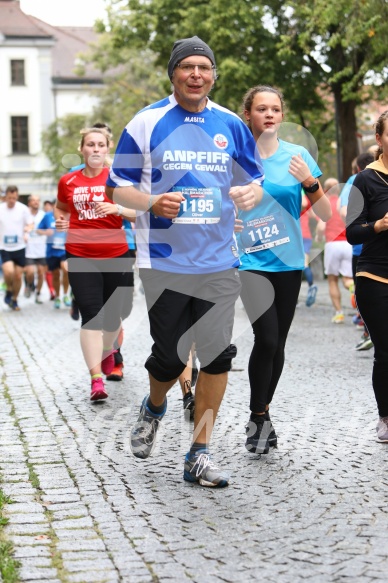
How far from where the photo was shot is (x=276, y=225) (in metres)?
6.14

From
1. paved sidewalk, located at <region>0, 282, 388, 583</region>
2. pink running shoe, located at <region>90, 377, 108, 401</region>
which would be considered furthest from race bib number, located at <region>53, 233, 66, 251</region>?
pink running shoe, located at <region>90, 377, 108, 401</region>

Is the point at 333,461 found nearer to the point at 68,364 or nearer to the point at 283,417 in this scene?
the point at 283,417

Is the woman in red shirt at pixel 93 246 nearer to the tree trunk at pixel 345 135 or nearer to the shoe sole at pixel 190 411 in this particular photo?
the shoe sole at pixel 190 411

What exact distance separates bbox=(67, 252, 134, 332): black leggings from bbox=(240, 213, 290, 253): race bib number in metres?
2.45

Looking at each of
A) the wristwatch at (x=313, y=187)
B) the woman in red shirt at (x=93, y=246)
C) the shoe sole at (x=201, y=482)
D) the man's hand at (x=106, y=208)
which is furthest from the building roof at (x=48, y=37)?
the shoe sole at (x=201, y=482)

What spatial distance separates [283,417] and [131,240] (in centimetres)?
279

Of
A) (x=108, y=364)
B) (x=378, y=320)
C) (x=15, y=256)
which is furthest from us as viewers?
(x=15, y=256)

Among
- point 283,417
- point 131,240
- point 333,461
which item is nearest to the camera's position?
point 333,461

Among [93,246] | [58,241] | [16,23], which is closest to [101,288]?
[93,246]

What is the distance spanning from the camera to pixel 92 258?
8578 millimetres

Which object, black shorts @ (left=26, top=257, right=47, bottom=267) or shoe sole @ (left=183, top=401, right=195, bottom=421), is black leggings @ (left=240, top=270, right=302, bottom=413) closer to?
shoe sole @ (left=183, top=401, right=195, bottom=421)

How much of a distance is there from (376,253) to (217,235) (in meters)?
1.37

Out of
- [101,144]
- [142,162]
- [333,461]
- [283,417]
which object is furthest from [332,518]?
[101,144]

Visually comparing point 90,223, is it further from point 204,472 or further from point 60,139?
point 60,139
